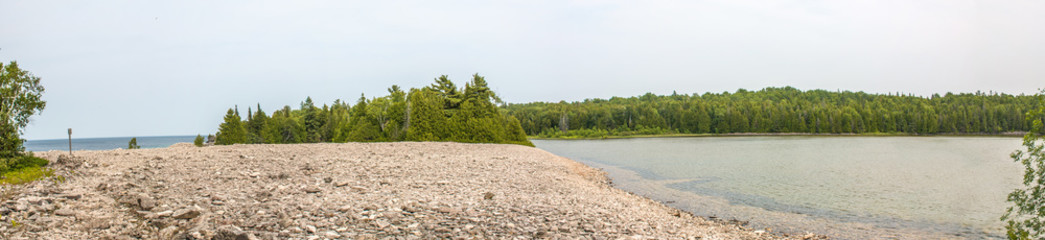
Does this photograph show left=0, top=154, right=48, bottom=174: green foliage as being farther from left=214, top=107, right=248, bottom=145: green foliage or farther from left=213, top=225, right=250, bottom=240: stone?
left=214, top=107, right=248, bottom=145: green foliage

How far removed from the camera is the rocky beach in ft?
29.5

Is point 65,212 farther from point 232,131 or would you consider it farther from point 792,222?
point 232,131

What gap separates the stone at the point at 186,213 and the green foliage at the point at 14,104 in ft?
24.2

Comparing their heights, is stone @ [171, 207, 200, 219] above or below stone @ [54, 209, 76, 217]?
below

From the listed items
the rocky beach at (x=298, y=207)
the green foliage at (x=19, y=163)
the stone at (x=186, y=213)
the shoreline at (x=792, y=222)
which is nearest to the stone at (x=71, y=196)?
the rocky beach at (x=298, y=207)

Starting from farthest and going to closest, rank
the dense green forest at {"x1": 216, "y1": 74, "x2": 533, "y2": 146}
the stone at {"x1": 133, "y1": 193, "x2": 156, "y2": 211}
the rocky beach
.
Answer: the dense green forest at {"x1": 216, "y1": 74, "x2": 533, "y2": 146} < the stone at {"x1": 133, "y1": 193, "x2": 156, "y2": 211} < the rocky beach

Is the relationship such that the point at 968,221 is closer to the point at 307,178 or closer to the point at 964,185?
the point at 964,185

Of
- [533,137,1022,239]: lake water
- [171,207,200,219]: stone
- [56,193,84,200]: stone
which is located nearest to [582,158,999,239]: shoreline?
[533,137,1022,239]: lake water

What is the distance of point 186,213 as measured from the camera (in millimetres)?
9781

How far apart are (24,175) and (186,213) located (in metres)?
6.56

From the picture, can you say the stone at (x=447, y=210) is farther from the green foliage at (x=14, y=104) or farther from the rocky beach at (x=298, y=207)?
the green foliage at (x=14, y=104)

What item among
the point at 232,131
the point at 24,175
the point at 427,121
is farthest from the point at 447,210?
the point at 232,131

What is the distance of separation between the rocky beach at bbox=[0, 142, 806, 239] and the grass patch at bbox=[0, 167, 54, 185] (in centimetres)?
31

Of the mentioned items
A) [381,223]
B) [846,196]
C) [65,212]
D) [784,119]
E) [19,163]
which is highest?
[784,119]
